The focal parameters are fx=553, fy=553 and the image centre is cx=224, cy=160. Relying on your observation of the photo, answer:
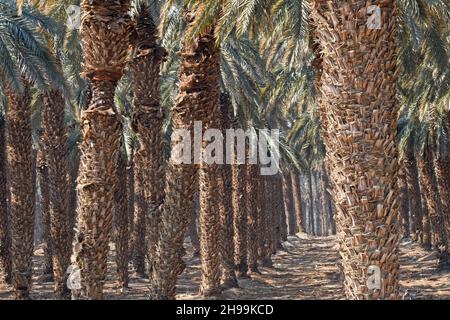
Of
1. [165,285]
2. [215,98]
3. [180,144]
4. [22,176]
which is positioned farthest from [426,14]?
[22,176]

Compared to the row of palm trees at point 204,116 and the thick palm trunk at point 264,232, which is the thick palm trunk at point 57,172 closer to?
the row of palm trees at point 204,116

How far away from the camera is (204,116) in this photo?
11180 mm

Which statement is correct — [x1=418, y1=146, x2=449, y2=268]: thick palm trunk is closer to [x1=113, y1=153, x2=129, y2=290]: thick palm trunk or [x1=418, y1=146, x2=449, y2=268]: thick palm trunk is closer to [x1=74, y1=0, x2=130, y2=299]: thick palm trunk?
[x1=113, y1=153, x2=129, y2=290]: thick palm trunk

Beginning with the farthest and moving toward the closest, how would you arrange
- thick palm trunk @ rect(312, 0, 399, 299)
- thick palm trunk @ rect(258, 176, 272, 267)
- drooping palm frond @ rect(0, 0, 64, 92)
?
thick palm trunk @ rect(258, 176, 272, 267) → drooping palm frond @ rect(0, 0, 64, 92) → thick palm trunk @ rect(312, 0, 399, 299)

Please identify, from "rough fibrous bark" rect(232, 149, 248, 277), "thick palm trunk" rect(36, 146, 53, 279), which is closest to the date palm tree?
"thick palm trunk" rect(36, 146, 53, 279)

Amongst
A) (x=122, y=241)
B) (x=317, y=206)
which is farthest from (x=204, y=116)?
(x=317, y=206)

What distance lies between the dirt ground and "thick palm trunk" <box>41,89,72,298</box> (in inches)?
62.1

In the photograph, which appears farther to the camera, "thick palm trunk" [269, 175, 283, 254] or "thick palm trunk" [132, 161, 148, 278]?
"thick palm trunk" [269, 175, 283, 254]

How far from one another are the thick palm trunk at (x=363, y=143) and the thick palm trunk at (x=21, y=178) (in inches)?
430

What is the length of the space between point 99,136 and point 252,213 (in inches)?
560

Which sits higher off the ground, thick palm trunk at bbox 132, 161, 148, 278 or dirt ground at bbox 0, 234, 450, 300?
thick palm trunk at bbox 132, 161, 148, 278

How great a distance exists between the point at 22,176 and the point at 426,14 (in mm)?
11152

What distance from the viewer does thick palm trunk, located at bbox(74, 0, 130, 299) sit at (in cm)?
857
